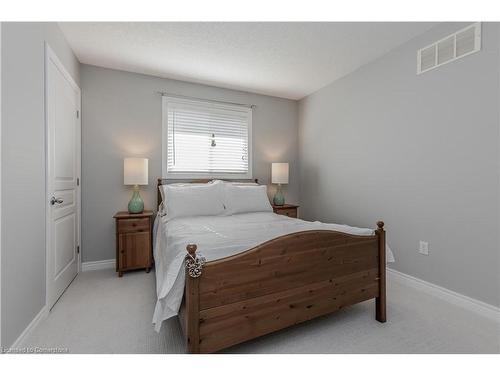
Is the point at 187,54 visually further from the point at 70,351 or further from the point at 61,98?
the point at 70,351

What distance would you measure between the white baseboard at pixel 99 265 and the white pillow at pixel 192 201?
1.12 meters

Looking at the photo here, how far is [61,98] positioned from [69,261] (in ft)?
5.42

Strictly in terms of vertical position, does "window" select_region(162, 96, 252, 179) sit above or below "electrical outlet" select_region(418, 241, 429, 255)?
above

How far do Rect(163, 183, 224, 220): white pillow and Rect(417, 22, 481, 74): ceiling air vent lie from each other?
253 cm

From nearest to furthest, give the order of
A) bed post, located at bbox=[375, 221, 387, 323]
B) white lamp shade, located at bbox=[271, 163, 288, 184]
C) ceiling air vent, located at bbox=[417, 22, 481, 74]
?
bed post, located at bbox=[375, 221, 387, 323]
ceiling air vent, located at bbox=[417, 22, 481, 74]
white lamp shade, located at bbox=[271, 163, 288, 184]

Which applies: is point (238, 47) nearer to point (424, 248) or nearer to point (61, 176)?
point (61, 176)

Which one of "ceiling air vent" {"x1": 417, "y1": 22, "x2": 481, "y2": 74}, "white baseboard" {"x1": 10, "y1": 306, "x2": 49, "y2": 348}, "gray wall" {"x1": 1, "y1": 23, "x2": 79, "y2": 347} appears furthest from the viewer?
"ceiling air vent" {"x1": 417, "y1": 22, "x2": 481, "y2": 74}

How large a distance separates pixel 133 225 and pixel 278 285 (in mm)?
2007

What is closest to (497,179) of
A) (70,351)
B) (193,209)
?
(193,209)

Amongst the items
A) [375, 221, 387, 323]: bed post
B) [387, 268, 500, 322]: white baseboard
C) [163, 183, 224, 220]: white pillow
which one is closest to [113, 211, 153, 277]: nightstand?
[163, 183, 224, 220]: white pillow

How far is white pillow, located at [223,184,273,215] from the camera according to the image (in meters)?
2.96

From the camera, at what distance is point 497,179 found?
1893mm

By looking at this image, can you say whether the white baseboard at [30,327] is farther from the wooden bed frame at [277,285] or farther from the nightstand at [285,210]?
the nightstand at [285,210]

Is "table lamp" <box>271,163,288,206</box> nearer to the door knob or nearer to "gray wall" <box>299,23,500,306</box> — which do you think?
"gray wall" <box>299,23,500,306</box>
